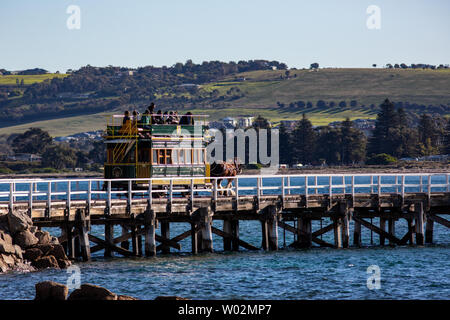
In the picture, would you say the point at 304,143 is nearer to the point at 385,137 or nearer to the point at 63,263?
the point at 385,137

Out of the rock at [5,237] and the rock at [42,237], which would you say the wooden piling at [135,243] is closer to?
the rock at [42,237]

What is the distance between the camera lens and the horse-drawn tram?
4031 centimetres

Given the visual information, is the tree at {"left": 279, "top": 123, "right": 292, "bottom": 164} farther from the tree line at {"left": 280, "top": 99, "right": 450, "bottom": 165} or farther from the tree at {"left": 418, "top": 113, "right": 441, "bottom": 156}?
the tree at {"left": 418, "top": 113, "right": 441, "bottom": 156}

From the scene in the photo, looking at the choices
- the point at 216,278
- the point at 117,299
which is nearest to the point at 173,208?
the point at 216,278

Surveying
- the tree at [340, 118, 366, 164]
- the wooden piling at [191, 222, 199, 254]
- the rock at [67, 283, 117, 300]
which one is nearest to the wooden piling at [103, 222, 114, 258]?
the wooden piling at [191, 222, 199, 254]

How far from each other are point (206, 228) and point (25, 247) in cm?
802

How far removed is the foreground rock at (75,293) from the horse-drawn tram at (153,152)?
16182 millimetres

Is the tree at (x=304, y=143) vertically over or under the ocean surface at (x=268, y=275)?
over

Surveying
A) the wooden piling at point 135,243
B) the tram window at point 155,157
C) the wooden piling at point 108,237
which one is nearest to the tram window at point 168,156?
the tram window at point 155,157

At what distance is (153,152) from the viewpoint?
133 ft

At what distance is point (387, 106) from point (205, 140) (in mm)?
143549

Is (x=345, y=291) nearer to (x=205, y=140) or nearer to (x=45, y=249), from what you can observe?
(x=45, y=249)

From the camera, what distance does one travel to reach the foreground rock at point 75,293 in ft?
74.4

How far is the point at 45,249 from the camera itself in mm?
31625
